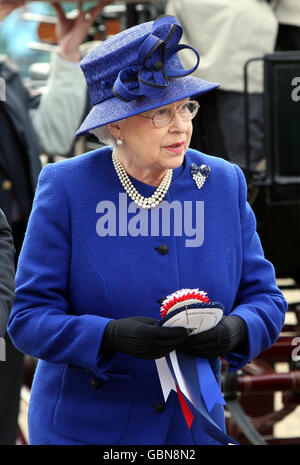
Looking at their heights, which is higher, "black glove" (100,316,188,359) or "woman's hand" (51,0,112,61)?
"woman's hand" (51,0,112,61)

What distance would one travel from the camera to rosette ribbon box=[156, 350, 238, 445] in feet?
7.33

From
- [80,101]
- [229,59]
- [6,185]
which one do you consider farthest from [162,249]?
[229,59]

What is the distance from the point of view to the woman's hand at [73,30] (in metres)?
4.43

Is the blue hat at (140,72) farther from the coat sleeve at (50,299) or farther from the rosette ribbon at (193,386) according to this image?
the rosette ribbon at (193,386)

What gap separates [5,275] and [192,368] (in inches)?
19.8

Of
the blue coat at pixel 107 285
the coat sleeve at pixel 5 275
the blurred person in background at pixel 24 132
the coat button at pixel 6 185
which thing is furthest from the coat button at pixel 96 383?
the coat button at pixel 6 185

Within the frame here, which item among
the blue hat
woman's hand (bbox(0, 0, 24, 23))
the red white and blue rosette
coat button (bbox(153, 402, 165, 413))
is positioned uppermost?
the blue hat

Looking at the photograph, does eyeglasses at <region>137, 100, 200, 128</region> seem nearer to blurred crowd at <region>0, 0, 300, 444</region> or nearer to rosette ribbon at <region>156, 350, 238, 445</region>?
rosette ribbon at <region>156, 350, 238, 445</region>

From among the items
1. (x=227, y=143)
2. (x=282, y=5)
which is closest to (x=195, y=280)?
(x=227, y=143)

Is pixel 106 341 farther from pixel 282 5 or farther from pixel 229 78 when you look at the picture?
pixel 282 5

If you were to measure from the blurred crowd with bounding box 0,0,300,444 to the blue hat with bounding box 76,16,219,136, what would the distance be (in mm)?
1778

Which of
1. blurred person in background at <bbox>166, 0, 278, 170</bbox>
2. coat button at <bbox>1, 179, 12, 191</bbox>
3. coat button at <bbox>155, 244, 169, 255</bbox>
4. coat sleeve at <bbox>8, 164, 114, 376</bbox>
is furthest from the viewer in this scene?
blurred person in background at <bbox>166, 0, 278, 170</bbox>

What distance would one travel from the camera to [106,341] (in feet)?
7.52

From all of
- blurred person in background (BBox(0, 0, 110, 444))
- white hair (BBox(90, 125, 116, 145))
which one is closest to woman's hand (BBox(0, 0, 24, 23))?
blurred person in background (BBox(0, 0, 110, 444))
